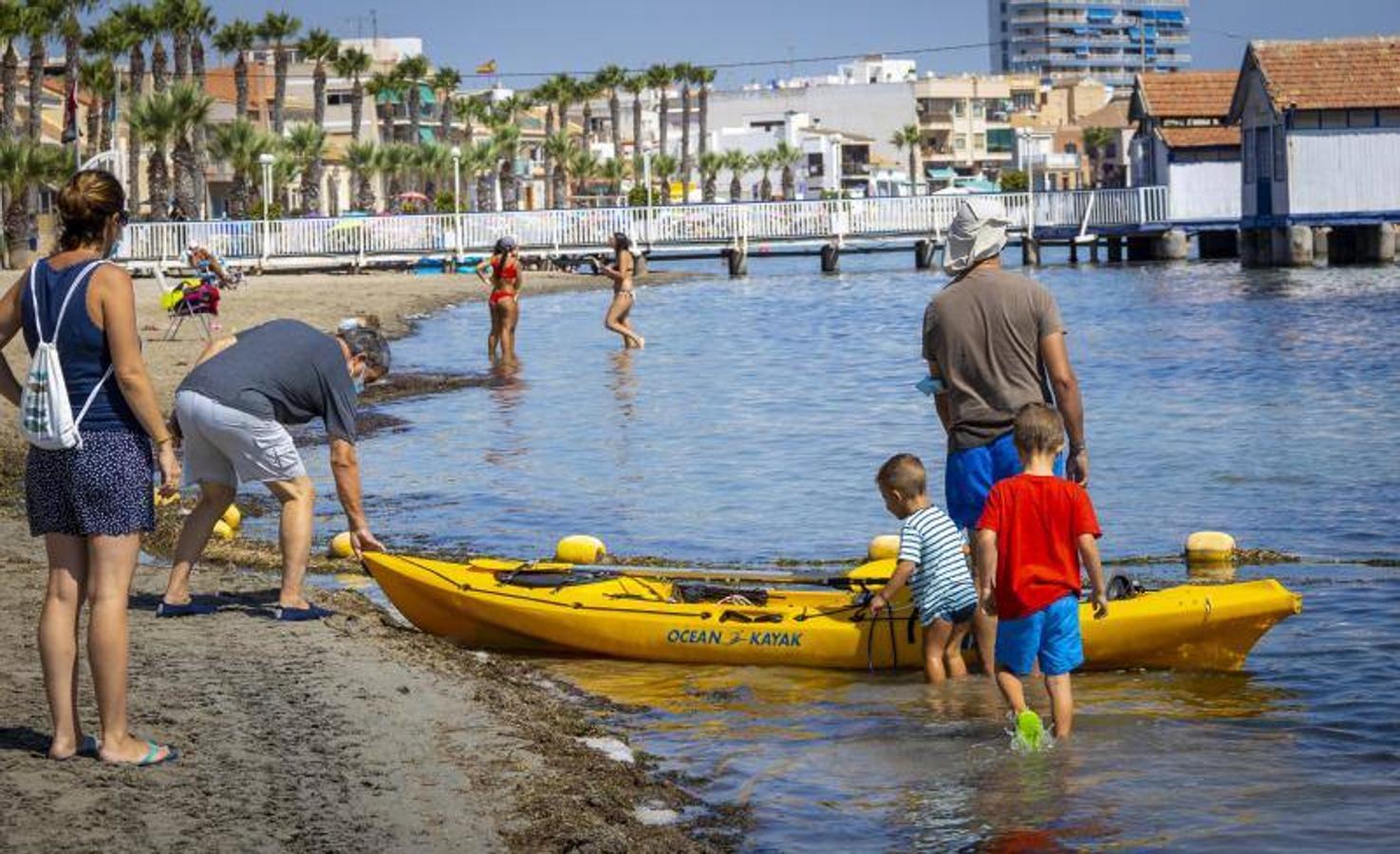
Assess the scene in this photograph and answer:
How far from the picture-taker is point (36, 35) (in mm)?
61844

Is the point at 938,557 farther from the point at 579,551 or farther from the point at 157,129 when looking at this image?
the point at 157,129

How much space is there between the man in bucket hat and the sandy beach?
5.57ft

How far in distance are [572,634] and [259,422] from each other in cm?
184

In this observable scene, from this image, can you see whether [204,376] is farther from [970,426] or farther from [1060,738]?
[1060,738]

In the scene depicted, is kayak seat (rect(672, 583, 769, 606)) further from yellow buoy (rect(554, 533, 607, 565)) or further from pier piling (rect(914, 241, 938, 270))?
pier piling (rect(914, 241, 938, 270))

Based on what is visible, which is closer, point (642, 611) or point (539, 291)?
point (642, 611)

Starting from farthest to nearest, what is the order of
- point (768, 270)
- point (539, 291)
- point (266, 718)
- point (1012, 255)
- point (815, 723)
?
point (1012, 255) → point (768, 270) → point (539, 291) → point (815, 723) → point (266, 718)

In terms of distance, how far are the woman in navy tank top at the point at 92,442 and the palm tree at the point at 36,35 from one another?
5672cm

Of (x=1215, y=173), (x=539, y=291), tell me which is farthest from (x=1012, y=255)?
(x=539, y=291)

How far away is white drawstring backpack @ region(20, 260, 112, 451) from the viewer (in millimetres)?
6250

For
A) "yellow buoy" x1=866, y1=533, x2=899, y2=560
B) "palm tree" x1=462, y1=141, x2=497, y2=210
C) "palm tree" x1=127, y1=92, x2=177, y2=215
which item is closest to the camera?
"yellow buoy" x1=866, y1=533, x2=899, y2=560

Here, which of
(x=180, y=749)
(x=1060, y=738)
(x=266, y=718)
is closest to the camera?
(x=180, y=749)

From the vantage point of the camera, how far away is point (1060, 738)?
7887 millimetres

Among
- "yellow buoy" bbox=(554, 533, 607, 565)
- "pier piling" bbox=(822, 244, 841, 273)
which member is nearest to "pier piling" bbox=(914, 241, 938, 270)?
"pier piling" bbox=(822, 244, 841, 273)
